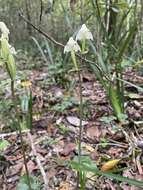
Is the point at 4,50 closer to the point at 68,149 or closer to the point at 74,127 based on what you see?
the point at 68,149

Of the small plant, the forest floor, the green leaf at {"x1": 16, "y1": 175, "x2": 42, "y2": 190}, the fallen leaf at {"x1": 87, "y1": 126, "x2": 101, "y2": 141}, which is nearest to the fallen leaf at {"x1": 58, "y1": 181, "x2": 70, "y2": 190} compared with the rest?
the forest floor

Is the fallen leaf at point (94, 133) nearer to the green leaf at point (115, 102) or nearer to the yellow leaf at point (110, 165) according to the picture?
the green leaf at point (115, 102)

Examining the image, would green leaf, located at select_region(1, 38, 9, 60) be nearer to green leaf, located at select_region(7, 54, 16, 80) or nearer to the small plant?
green leaf, located at select_region(7, 54, 16, 80)

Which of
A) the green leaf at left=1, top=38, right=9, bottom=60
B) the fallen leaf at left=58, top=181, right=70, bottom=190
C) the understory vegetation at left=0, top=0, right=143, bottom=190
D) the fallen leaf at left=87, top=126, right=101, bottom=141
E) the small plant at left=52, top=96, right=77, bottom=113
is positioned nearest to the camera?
the green leaf at left=1, top=38, right=9, bottom=60

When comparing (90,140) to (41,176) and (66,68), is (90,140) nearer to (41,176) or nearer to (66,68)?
(41,176)

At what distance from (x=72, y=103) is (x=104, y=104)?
176 mm

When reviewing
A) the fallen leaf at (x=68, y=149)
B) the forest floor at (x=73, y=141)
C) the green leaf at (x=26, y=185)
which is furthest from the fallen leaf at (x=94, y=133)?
the green leaf at (x=26, y=185)

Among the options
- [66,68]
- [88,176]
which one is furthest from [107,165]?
[66,68]

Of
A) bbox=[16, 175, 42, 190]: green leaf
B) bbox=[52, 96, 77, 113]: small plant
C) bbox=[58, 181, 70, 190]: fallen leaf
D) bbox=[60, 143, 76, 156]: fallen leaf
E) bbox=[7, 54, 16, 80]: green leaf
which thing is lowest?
bbox=[58, 181, 70, 190]: fallen leaf

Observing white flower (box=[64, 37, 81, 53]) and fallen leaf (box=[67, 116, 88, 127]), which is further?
fallen leaf (box=[67, 116, 88, 127])

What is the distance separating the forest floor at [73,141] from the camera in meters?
1.32

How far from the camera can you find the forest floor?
1.32m

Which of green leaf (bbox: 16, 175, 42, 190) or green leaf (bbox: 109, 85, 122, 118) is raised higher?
green leaf (bbox: 109, 85, 122, 118)

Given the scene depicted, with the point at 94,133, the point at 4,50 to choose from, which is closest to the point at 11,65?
the point at 4,50
